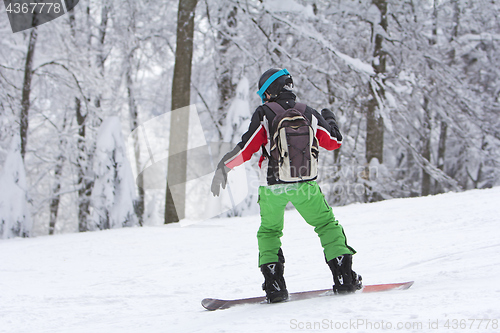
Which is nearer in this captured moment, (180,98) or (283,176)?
(283,176)

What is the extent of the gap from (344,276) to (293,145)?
857mm

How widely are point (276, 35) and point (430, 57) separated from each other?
12.2 ft

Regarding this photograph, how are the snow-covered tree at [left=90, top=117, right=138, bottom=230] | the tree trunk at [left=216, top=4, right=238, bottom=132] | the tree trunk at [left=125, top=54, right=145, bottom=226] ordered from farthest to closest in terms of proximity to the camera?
the tree trunk at [left=125, top=54, right=145, bottom=226], the tree trunk at [left=216, top=4, right=238, bottom=132], the snow-covered tree at [left=90, top=117, right=138, bottom=230]

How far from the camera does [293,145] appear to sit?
2.64 metres

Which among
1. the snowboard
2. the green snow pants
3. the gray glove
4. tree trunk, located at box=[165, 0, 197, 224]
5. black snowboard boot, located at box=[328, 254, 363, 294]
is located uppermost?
tree trunk, located at box=[165, 0, 197, 224]

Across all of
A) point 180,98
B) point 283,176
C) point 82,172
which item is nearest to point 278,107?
point 283,176

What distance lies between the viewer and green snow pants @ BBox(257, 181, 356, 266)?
2.69 metres

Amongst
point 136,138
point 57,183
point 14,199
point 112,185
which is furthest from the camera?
point 136,138

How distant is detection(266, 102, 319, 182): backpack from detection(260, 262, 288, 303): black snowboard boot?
0.57m

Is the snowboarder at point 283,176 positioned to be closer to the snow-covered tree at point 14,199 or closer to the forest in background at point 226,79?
the forest in background at point 226,79

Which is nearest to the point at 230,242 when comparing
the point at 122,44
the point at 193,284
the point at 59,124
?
the point at 193,284

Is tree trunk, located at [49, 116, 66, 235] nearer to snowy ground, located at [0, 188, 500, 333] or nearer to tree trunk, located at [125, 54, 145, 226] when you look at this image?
tree trunk, located at [125, 54, 145, 226]

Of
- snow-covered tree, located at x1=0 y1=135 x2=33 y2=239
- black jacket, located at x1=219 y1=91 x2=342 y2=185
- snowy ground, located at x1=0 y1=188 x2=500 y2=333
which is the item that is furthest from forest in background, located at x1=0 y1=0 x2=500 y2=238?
black jacket, located at x1=219 y1=91 x2=342 y2=185

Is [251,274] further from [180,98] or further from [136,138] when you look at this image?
[136,138]
